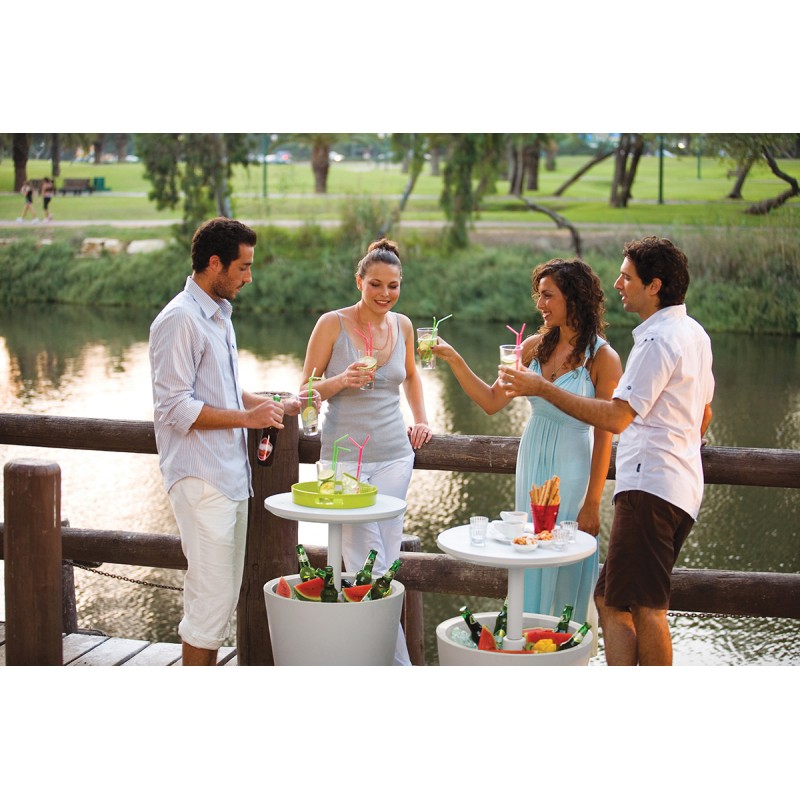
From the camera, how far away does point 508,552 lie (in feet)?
10.4

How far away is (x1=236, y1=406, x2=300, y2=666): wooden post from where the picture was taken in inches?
155

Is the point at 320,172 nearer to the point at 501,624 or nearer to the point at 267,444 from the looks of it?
the point at 267,444

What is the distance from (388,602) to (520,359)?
82cm

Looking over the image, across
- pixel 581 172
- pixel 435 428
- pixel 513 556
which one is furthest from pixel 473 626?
pixel 581 172

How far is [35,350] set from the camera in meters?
21.9

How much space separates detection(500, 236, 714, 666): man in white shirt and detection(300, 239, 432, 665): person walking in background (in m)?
0.67

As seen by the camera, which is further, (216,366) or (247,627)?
(247,627)

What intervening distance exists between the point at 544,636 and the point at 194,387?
49.0 inches

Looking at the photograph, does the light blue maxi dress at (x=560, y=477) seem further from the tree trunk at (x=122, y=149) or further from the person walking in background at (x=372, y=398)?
the tree trunk at (x=122, y=149)

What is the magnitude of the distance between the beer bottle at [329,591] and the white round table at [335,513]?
0.01 m

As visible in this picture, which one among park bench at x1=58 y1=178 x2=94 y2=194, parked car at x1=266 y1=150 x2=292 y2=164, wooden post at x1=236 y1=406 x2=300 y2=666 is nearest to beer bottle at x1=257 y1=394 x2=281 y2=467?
wooden post at x1=236 y1=406 x2=300 y2=666
